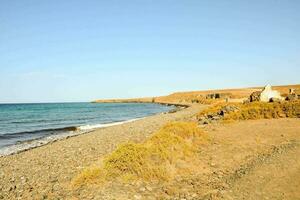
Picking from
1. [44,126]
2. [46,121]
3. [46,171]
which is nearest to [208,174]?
[46,171]

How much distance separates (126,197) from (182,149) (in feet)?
16.7

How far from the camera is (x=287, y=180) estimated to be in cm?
1078

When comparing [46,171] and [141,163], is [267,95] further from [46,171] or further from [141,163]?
[46,171]

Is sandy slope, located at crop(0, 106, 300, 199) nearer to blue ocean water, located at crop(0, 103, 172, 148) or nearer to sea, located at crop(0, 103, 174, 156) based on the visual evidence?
sea, located at crop(0, 103, 174, 156)

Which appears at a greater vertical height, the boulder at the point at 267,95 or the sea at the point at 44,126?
the boulder at the point at 267,95

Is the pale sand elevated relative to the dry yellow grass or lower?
lower

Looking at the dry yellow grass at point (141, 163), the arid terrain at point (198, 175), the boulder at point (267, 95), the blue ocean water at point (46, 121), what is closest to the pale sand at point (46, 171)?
the arid terrain at point (198, 175)

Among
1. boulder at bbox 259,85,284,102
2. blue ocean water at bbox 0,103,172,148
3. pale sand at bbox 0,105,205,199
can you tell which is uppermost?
boulder at bbox 259,85,284,102

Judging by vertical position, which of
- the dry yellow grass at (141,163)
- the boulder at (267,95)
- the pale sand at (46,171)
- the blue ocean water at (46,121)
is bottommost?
the blue ocean water at (46,121)

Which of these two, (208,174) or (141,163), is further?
(208,174)

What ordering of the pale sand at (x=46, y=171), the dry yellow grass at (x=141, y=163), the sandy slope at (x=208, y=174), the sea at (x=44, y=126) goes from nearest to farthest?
the sandy slope at (x=208, y=174) < the pale sand at (x=46, y=171) < the dry yellow grass at (x=141, y=163) < the sea at (x=44, y=126)

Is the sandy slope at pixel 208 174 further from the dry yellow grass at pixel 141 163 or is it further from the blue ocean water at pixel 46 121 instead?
the blue ocean water at pixel 46 121

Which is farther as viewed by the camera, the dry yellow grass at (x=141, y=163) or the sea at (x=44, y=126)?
the sea at (x=44, y=126)

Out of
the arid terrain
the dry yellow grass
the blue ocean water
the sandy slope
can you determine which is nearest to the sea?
the blue ocean water
